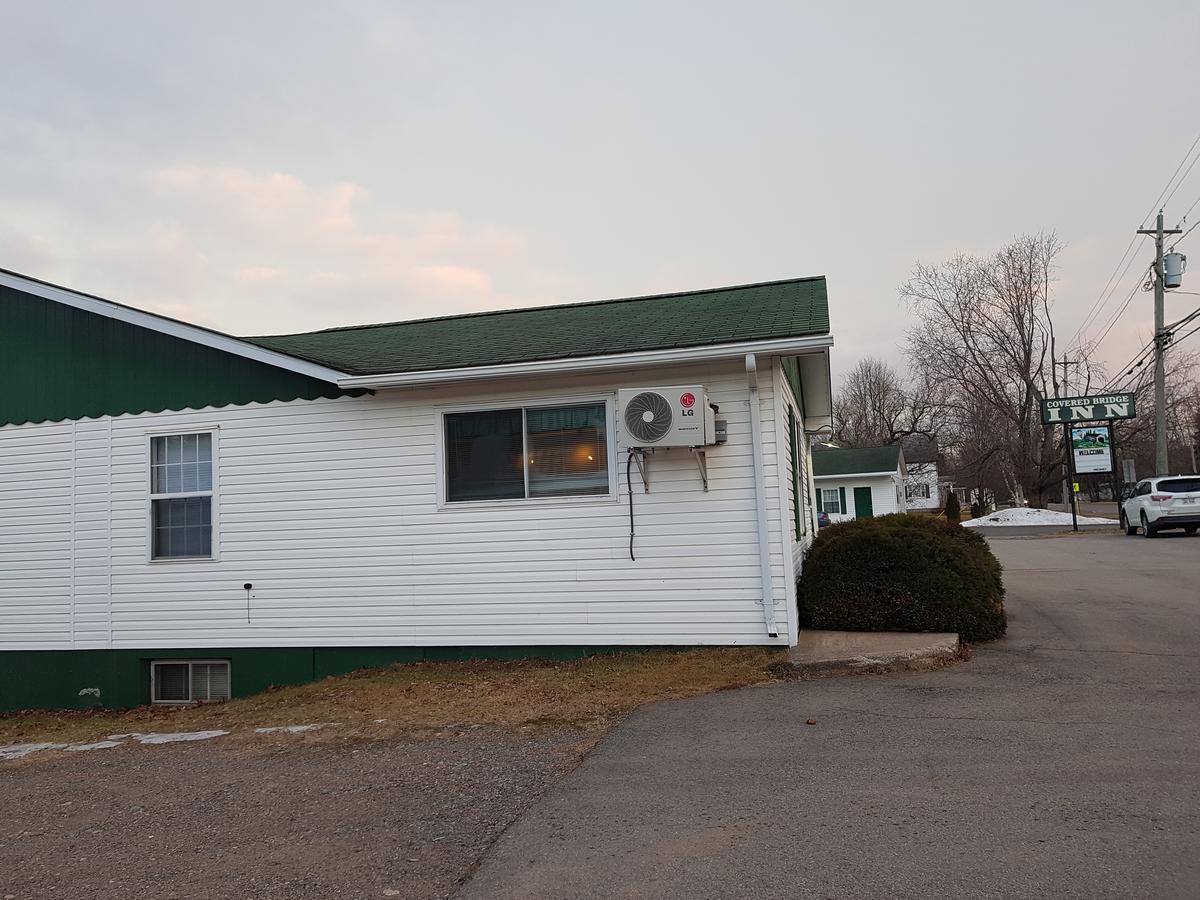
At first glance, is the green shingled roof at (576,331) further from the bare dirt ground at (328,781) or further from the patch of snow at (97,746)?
the patch of snow at (97,746)

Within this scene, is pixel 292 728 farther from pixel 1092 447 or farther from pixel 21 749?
pixel 1092 447

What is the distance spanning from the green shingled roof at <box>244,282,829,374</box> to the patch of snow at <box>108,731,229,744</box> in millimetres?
3428

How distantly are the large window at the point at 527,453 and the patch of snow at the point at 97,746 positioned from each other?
3.45 m

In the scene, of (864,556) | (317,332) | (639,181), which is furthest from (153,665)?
Answer: (639,181)

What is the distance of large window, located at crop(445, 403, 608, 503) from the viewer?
8.39 meters

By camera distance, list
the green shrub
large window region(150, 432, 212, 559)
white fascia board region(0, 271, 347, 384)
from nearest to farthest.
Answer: the green shrub
white fascia board region(0, 271, 347, 384)
large window region(150, 432, 212, 559)

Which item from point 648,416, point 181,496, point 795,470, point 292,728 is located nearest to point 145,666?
point 181,496

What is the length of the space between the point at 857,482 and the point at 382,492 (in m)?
30.3

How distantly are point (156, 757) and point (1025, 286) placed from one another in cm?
4689

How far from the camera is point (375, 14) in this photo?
448 inches

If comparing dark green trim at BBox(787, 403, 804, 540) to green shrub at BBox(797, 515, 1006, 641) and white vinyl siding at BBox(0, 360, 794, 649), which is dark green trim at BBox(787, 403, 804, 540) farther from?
white vinyl siding at BBox(0, 360, 794, 649)

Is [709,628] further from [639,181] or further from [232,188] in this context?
[232,188]

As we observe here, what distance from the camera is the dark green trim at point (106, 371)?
9.34m

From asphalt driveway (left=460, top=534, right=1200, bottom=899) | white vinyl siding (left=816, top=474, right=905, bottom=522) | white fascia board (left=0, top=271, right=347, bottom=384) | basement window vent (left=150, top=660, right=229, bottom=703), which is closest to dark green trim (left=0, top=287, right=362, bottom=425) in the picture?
white fascia board (left=0, top=271, right=347, bottom=384)
